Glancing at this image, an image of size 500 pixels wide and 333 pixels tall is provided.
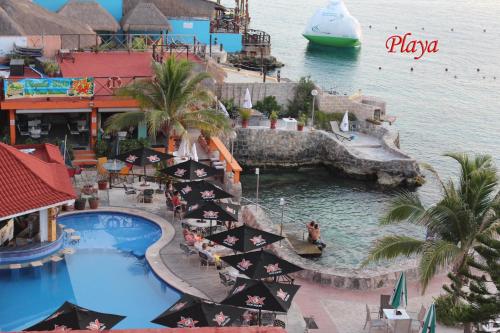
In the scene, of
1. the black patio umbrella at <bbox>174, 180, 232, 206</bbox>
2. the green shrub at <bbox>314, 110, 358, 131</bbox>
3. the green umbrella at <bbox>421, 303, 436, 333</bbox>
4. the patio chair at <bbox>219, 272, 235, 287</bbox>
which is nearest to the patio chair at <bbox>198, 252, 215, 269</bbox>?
the patio chair at <bbox>219, 272, 235, 287</bbox>

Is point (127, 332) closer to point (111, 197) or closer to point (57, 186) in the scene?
point (57, 186)

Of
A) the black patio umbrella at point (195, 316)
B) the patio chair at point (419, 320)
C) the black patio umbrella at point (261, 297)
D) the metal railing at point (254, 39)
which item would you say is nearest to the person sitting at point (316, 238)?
the patio chair at point (419, 320)

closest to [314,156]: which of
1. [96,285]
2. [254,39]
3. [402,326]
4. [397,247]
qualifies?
[96,285]

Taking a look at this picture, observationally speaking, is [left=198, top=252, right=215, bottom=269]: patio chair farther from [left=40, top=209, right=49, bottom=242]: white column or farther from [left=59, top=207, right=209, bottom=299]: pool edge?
[left=40, top=209, right=49, bottom=242]: white column

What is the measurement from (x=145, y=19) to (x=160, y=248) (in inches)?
1276

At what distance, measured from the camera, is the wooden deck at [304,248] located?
104 feet

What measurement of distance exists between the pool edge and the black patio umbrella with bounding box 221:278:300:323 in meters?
2.94

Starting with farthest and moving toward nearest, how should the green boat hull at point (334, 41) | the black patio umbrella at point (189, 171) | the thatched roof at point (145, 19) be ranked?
the green boat hull at point (334, 41) < the thatched roof at point (145, 19) < the black patio umbrella at point (189, 171)

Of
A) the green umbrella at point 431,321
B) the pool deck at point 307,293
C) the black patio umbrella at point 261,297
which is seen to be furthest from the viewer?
the pool deck at point 307,293

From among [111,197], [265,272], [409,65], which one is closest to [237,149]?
[111,197]

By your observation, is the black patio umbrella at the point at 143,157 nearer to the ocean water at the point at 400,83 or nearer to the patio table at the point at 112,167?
the patio table at the point at 112,167

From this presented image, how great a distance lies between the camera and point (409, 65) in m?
A: 84.4

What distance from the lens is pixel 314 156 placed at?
46.4 metres

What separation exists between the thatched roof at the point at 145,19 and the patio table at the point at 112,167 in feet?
81.1
